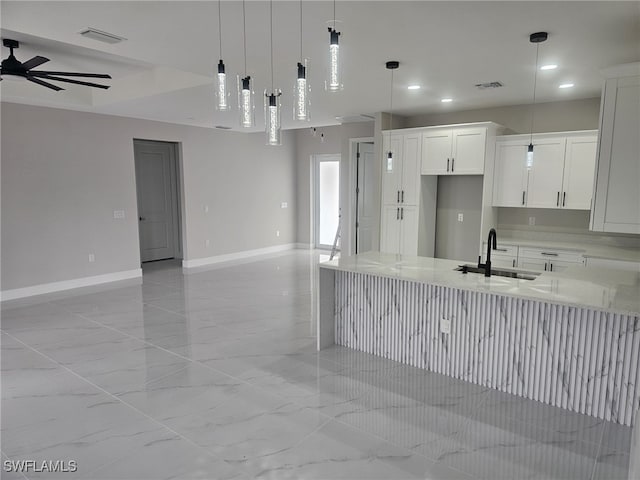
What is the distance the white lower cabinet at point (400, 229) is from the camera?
6207 mm

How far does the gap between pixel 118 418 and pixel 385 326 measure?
2279mm

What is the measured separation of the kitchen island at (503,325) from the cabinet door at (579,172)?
184 cm

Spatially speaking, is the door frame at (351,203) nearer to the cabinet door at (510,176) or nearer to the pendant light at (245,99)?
the cabinet door at (510,176)

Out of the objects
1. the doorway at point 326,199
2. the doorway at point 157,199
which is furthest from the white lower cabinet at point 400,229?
the doorway at point 157,199

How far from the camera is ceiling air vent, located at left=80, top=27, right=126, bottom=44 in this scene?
303 centimetres

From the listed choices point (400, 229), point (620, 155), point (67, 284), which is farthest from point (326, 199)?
point (620, 155)

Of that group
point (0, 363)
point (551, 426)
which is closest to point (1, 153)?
point (0, 363)

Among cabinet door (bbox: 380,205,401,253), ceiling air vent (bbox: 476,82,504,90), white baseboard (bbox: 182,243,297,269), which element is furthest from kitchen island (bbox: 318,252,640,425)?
white baseboard (bbox: 182,243,297,269)

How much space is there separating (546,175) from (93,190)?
6.53 metres

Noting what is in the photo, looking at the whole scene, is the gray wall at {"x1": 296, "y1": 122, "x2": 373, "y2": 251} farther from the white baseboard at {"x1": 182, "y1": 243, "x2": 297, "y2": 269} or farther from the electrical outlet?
the electrical outlet

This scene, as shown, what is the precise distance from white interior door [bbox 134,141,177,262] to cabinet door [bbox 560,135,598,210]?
7.04 m

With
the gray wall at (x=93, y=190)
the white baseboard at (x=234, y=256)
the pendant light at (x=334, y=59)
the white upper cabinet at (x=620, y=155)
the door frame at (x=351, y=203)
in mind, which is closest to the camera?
the pendant light at (x=334, y=59)

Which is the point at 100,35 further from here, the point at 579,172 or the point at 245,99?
the point at 579,172

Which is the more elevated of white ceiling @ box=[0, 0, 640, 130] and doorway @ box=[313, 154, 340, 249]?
white ceiling @ box=[0, 0, 640, 130]
